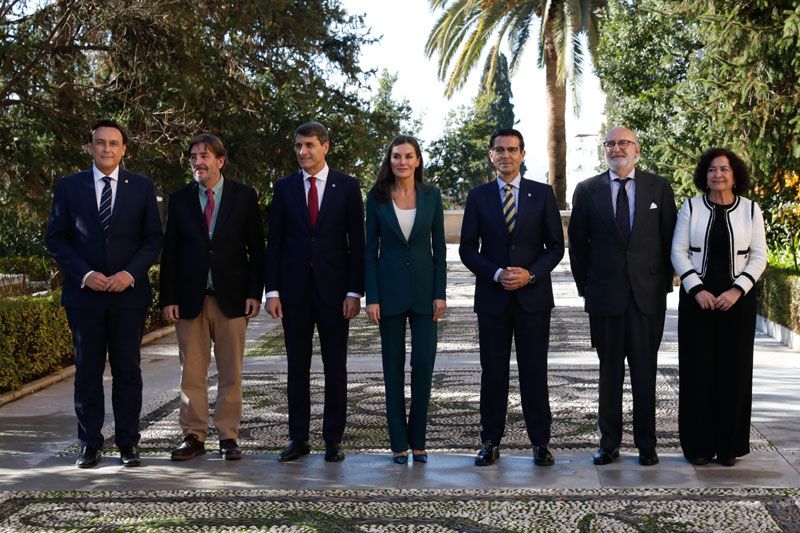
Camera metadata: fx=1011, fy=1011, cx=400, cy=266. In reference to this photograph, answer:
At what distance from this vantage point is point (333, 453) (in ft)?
19.4

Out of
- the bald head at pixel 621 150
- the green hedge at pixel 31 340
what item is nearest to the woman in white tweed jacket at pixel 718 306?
the bald head at pixel 621 150

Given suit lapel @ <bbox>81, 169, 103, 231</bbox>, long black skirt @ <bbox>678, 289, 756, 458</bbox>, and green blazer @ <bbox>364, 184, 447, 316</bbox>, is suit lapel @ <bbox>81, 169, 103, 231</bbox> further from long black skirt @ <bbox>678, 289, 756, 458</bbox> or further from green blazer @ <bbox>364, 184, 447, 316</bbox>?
long black skirt @ <bbox>678, 289, 756, 458</bbox>

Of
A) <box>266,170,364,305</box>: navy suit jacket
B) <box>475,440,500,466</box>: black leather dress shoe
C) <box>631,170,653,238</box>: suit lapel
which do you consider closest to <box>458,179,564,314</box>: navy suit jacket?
<box>631,170,653,238</box>: suit lapel

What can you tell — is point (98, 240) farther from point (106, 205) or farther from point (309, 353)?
point (309, 353)

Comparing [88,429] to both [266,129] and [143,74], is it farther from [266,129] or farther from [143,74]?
[266,129]

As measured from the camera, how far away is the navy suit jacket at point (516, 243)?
5.77m

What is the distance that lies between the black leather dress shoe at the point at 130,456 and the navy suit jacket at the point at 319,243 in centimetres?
123

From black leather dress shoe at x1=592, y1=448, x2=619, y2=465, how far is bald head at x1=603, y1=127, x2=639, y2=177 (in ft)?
5.19

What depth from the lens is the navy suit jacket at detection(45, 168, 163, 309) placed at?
232 inches

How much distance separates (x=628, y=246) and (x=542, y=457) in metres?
1.29

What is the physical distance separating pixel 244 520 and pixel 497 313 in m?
1.91

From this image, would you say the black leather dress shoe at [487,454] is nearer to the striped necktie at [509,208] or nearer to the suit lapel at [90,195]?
the striped necktie at [509,208]

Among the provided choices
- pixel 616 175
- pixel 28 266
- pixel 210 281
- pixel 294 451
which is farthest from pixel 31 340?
pixel 28 266

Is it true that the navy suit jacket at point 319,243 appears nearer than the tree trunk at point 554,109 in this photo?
Yes
